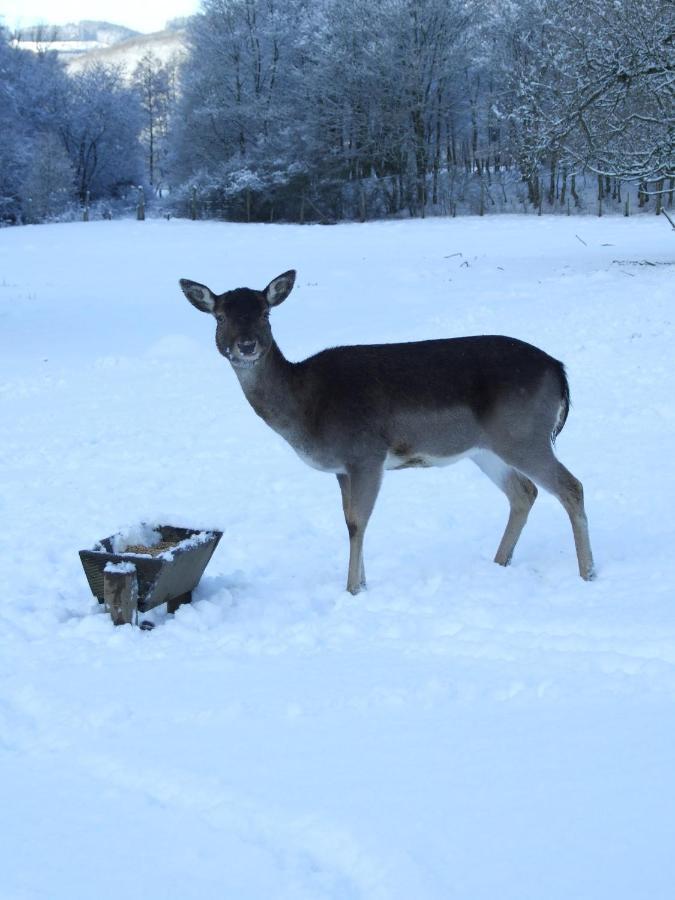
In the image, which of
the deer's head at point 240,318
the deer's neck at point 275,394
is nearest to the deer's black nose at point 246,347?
the deer's head at point 240,318

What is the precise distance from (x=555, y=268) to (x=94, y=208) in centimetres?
4206

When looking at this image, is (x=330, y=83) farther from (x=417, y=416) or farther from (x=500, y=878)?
(x=500, y=878)

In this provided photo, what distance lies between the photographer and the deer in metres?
6.75

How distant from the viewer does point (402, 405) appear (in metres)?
6.86

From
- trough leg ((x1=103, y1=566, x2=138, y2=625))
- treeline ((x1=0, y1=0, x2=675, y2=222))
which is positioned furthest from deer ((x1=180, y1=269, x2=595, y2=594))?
treeline ((x1=0, y1=0, x2=675, y2=222))

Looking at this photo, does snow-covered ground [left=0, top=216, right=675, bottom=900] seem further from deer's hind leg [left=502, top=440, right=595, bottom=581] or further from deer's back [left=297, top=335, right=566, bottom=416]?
deer's back [left=297, top=335, right=566, bottom=416]

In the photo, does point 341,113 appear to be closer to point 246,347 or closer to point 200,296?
point 200,296

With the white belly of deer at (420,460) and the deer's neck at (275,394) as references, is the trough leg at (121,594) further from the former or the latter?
A: the white belly of deer at (420,460)

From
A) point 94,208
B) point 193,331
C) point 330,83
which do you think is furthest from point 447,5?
point 193,331

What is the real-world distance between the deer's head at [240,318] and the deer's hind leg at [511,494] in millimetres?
1769

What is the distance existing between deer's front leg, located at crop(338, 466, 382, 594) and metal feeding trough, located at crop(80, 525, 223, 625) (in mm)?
923

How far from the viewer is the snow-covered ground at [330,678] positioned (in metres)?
3.61

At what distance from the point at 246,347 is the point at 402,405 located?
1128mm

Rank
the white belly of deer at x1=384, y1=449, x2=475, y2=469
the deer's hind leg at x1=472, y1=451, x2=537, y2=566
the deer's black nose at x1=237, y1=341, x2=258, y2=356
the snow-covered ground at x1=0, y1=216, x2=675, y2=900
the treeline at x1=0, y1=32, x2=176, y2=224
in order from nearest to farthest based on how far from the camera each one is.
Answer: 1. the snow-covered ground at x1=0, y1=216, x2=675, y2=900
2. the deer's black nose at x1=237, y1=341, x2=258, y2=356
3. the white belly of deer at x1=384, y1=449, x2=475, y2=469
4. the deer's hind leg at x1=472, y1=451, x2=537, y2=566
5. the treeline at x1=0, y1=32, x2=176, y2=224
